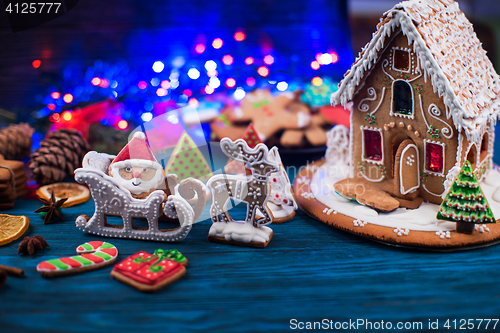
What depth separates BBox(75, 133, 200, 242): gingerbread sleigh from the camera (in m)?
2.38

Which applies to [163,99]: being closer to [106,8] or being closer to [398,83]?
[106,8]

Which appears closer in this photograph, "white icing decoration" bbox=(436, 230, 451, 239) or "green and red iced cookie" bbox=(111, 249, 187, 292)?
"green and red iced cookie" bbox=(111, 249, 187, 292)

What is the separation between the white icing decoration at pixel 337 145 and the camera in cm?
321

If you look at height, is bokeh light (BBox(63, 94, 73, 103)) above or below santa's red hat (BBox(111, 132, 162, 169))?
above

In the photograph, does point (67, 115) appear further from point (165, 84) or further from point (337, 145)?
point (337, 145)

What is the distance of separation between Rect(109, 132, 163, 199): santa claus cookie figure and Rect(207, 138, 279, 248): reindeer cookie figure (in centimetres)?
33

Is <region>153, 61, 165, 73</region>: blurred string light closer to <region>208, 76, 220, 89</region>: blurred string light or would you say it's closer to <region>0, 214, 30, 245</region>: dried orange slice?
<region>208, 76, 220, 89</region>: blurred string light

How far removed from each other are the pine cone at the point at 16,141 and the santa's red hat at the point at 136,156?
135 cm

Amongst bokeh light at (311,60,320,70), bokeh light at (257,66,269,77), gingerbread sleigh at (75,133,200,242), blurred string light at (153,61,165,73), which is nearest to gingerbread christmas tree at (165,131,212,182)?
gingerbread sleigh at (75,133,200,242)

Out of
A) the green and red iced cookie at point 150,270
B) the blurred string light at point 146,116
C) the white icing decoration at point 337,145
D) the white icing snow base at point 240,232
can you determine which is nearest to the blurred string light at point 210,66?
the blurred string light at point 146,116

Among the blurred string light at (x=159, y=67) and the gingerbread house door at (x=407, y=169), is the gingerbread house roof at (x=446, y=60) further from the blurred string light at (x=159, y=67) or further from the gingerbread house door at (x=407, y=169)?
the blurred string light at (x=159, y=67)

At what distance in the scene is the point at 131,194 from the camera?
2461mm

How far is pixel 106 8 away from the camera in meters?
4.12

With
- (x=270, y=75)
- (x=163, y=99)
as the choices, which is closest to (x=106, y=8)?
(x=163, y=99)
